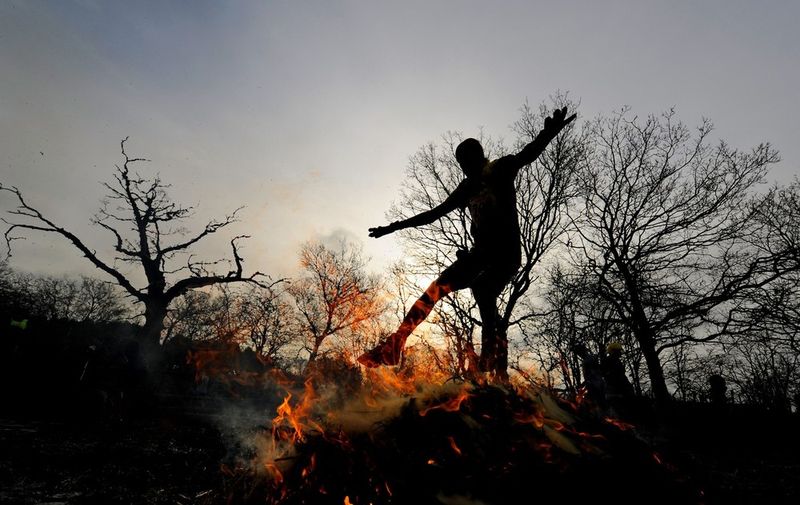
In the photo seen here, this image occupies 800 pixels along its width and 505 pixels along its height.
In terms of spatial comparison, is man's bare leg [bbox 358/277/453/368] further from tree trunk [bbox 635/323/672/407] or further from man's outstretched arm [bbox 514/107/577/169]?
tree trunk [bbox 635/323/672/407]

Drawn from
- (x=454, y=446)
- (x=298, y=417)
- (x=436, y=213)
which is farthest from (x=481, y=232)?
(x=298, y=417)

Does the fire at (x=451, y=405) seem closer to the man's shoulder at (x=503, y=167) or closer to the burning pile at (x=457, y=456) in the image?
the burning pile at (x=457, y=456)

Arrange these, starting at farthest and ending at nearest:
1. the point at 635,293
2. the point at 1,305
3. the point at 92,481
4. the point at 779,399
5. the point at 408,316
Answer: the point at 1,305 < the point at 635,293 < the point at 779,399 < the point at 92,481 < the point at 408,316

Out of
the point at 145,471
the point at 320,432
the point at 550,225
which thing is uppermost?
the point at 550,225

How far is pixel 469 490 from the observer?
183 cm

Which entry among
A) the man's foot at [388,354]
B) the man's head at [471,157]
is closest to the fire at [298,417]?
the man's foot at [388,354]

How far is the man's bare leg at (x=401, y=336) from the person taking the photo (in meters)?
2.67

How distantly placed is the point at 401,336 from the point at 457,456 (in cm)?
93

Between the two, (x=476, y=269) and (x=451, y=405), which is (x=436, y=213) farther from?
(x=451, y=405)

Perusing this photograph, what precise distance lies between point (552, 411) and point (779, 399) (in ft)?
51.2

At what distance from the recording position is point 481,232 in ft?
9.49

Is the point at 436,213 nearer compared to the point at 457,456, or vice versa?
the point at 457,456

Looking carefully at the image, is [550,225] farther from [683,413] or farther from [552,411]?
[552,411]

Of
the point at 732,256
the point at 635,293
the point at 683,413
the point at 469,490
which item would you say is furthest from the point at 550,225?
the point at 469,490
